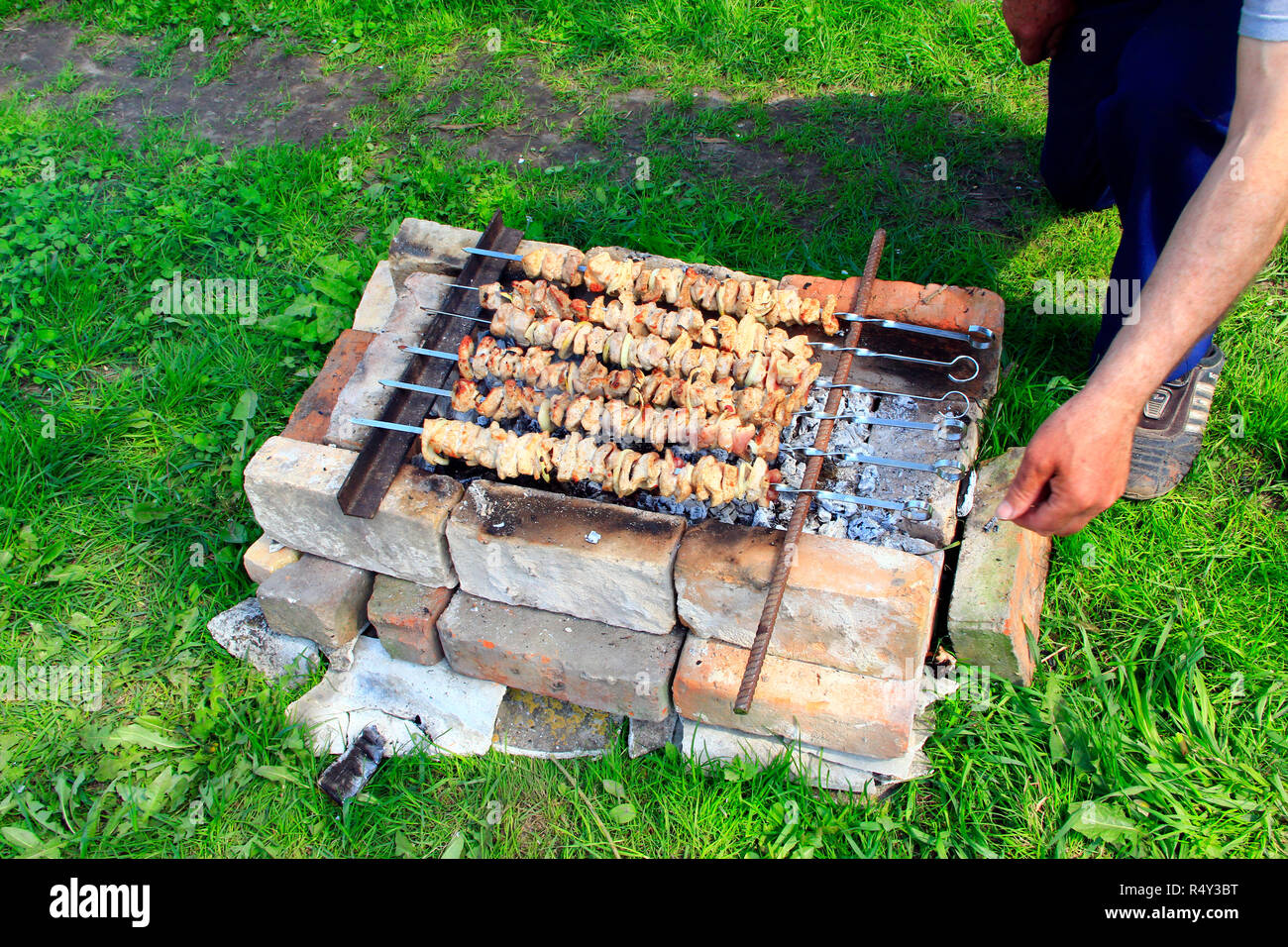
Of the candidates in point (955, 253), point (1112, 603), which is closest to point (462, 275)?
point (955, 253)

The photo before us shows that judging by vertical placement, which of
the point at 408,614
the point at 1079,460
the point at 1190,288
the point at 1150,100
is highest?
the point at 1150,100

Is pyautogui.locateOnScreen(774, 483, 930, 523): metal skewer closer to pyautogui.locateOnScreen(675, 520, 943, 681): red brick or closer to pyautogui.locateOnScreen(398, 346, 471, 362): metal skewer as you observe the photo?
pyautogui.locateOnScreen(675, 520, 943, 681): red brick

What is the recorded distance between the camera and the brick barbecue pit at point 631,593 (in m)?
2.99

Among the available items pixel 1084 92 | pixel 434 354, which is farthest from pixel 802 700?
pixel 1084 92

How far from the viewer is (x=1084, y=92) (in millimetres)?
4137

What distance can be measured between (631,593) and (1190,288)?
1896 millimetres

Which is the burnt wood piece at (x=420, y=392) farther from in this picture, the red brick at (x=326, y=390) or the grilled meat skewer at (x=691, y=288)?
the red brick at (x=326, y=390)

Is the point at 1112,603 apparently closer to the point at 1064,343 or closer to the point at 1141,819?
the point at 1141,819

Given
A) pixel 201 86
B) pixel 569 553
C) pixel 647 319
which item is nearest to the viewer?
pixel 569 553

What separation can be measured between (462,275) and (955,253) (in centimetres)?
265

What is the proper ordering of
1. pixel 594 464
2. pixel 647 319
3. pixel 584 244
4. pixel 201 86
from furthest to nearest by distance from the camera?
pixel 201 86, pixel 584 244, pixel 647 319, pixel 594 464

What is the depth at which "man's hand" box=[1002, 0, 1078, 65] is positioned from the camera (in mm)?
4078

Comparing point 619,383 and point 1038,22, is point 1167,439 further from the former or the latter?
point 619,383

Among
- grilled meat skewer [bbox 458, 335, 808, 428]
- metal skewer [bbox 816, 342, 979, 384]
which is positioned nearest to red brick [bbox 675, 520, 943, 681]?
grilled meat skewer [bbox 458, 335, 808, 428]
